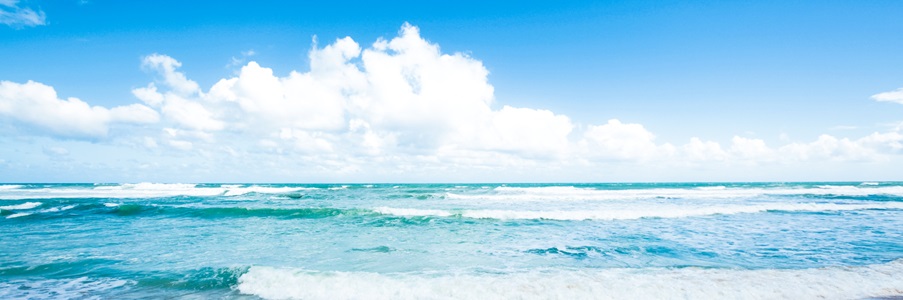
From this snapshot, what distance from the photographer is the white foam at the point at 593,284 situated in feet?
20.4

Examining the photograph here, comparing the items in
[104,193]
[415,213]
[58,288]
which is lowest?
[58,288]

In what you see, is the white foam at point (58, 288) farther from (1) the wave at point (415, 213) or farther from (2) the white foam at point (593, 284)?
(1) the wave at point (415, 213)

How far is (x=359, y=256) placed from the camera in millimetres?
9594

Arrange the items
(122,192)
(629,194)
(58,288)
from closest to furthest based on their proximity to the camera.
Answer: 1. (58,288)
2. (629,194)
3. (122,192)

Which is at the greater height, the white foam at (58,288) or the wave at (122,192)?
the wave at (122,192)

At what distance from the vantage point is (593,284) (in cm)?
673

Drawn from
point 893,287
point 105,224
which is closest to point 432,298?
point 893,287

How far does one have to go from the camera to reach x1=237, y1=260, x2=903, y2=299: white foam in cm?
622

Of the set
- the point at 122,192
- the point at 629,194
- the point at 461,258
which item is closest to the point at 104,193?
the point at 122,192

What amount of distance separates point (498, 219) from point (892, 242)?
1130cm

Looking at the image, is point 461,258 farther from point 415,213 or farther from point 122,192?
point 122,192

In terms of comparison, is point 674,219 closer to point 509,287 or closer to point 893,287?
point 893,287

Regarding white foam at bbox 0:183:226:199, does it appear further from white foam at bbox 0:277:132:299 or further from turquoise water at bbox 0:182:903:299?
white foam at bbox 0:277:132:299

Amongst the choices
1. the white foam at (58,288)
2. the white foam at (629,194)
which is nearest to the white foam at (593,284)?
the white foam at (58,288)
